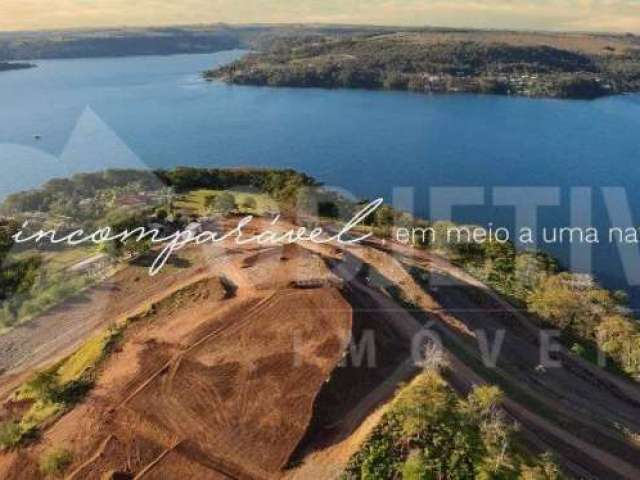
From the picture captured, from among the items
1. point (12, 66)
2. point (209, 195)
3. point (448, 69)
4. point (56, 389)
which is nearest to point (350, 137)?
point (209, 195)

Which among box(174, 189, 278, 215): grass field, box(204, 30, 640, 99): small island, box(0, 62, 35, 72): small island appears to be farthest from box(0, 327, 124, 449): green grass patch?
box(0, 62, 35, 72): small island

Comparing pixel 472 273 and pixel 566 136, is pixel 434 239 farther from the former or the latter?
pixel 566 136

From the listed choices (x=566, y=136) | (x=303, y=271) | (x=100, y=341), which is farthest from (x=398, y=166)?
(x=100, y=341)

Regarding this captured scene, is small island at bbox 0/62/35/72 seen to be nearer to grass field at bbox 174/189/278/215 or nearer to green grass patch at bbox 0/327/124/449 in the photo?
grass field at bbox 174/189/278/215

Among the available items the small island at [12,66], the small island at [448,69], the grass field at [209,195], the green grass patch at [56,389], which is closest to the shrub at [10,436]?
the green grass patch at [56,389]

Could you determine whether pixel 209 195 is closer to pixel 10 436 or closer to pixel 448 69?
pixel 10 436

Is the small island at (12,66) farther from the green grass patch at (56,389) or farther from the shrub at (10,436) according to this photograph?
the shrub at (10,436)
